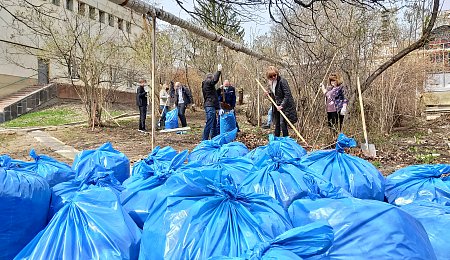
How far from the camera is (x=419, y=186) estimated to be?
9.10 feet

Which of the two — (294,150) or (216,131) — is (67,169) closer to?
(294,150)

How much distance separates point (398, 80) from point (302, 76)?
167 inches

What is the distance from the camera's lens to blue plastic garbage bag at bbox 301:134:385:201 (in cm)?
280

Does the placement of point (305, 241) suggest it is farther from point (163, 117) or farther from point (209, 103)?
point (163, 117)

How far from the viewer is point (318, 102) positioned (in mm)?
7406

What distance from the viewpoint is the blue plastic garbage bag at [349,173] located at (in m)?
2.80

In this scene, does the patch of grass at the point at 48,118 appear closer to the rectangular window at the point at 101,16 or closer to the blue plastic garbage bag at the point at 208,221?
the rectangular window at the point at 101,16

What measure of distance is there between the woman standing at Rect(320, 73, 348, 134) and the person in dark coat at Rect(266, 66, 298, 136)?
714 mm

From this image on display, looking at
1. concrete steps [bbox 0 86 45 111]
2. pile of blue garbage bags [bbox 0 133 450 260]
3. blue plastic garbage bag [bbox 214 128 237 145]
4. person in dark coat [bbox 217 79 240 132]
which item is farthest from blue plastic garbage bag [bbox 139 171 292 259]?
concrete steps [bbox 0 86 45 111]

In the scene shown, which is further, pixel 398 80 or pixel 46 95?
pixel 46 95

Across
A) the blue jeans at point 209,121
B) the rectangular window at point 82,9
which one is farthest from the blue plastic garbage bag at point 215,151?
the rectangular window at point 82,9

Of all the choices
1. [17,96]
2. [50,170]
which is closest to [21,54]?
[17,96]

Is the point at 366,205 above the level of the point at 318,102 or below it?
below

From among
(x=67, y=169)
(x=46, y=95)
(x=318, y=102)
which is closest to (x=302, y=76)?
(x=318, y=102)
